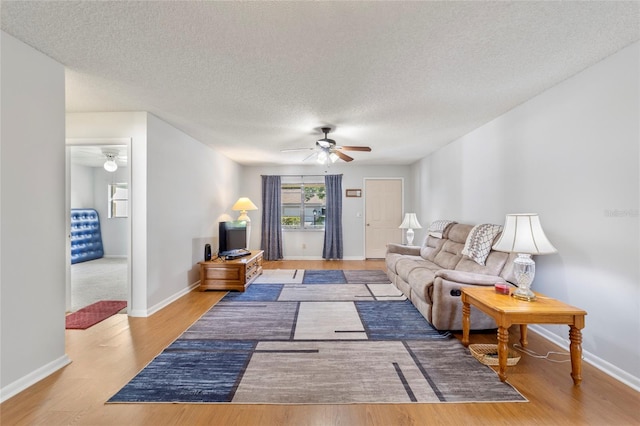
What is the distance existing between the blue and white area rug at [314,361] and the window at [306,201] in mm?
3484

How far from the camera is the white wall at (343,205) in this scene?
677cm

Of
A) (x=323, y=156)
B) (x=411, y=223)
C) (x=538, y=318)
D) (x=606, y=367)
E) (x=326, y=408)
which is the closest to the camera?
(x=326, y=408)

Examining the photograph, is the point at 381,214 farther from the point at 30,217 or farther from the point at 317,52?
the point at 30,217

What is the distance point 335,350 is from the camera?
2387 mm

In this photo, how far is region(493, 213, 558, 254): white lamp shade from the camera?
6.81ft

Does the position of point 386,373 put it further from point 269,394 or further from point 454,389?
point 269,394

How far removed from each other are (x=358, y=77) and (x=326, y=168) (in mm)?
4396

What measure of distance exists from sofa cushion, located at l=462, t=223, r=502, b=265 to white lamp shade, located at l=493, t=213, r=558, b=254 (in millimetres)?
973

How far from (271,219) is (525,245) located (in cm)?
541

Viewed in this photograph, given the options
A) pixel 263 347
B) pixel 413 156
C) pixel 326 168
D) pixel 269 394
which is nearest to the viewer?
pixel 269 394

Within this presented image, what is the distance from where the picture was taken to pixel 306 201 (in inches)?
271

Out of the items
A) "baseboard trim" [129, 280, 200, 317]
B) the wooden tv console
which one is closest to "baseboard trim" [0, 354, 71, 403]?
"baseboard trim" [129, 280, 200, 317]

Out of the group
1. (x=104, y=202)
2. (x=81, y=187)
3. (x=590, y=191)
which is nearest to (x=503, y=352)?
(x=590, y=191)

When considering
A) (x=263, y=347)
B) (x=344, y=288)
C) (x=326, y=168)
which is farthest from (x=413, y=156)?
(x=263, y=347)
